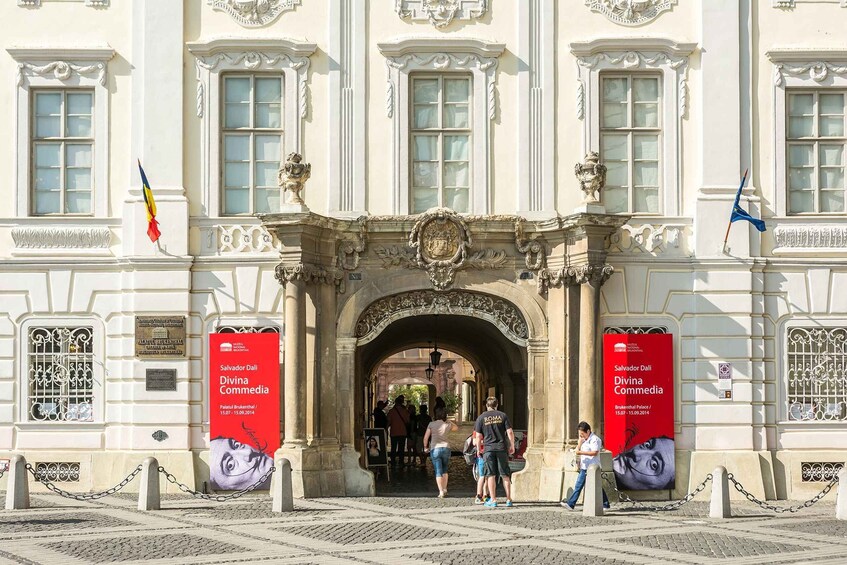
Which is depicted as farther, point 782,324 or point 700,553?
point 782,324

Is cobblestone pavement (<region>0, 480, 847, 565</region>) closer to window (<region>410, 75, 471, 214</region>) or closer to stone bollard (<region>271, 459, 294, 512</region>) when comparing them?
stone bollard (<region>271, 459, 294, 512</region>)

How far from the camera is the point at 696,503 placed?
23.5 m

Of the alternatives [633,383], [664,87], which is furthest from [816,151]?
[633,383]

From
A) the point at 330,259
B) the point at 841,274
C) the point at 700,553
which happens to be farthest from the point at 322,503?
the point at 841,274

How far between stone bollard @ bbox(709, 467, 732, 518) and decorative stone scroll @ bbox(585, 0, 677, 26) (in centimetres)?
807

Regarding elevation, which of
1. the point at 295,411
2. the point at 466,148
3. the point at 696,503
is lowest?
the point at 696,503

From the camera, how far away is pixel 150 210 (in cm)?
2362

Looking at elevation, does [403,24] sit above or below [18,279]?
above

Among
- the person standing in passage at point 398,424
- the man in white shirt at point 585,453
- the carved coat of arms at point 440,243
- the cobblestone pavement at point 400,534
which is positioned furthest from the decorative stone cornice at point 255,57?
the person standing in passage at point 398,424

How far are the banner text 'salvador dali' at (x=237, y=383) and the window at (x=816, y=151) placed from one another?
372 inches

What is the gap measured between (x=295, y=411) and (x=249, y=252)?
2.82 m

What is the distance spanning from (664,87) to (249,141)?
7.05 meters

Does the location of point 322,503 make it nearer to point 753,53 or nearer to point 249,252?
point 249,252

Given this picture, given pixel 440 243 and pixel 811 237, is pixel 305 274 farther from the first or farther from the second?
pixel 811 237
